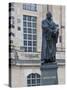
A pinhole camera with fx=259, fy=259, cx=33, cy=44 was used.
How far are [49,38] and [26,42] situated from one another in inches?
11.6

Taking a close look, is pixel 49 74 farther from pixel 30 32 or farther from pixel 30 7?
pixel 30 7

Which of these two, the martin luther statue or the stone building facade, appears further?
the martin luther statue

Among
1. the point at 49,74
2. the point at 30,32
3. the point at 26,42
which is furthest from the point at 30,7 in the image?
the point at 49,74

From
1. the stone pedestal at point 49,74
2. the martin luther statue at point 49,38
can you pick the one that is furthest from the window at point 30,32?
the stone pedestal at point 49,74

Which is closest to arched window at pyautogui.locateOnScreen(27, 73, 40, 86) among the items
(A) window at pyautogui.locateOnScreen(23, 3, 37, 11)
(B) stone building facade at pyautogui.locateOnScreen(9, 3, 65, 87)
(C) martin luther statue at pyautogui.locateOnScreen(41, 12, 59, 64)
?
(B) stone building facade at pyautogui.locateOnScreen(9, 3, 65, 87)

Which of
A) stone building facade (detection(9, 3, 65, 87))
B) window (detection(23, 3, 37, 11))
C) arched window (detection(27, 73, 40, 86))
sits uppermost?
window (detection(23, 3, 37, 11))

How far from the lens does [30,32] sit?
3.05 meters

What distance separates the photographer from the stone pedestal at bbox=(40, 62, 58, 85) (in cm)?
307

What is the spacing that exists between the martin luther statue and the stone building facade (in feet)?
0.16

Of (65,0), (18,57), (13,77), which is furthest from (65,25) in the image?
(13,77)

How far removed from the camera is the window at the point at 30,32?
9.93 ft

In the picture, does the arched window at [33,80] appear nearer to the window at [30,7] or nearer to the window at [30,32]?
the window at [30,32]

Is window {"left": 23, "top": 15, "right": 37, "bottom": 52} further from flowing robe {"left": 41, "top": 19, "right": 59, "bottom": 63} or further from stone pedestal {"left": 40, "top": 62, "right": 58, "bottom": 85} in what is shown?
stone pedestal {"left": 40, "top": 62, "right": 58, "bottom": 85}

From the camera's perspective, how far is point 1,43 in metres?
2.93
